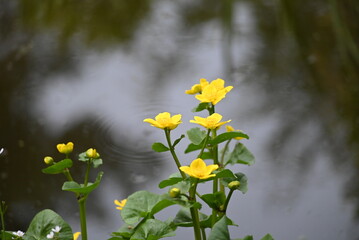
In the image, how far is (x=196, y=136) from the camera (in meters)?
0.83

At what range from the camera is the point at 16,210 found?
4.59ft

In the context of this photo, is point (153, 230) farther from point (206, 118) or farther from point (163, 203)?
point (206, 118)

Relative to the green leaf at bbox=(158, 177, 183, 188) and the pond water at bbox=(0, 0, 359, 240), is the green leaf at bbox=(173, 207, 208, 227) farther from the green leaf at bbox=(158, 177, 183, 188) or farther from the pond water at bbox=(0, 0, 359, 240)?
the pond water at bbox=(0, 0, 359, 240)

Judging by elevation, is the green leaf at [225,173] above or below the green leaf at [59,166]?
below

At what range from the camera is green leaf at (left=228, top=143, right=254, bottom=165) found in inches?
33.9

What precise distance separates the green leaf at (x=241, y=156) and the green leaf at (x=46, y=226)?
0.25m

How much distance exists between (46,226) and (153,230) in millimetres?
149

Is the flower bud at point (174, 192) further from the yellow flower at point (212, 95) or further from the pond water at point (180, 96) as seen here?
the pond water at point (180, 96)

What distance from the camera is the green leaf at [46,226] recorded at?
30.9 inches

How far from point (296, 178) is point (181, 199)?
796 mm

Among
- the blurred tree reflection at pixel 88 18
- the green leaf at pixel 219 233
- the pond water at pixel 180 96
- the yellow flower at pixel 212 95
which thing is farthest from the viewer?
the blurred tree reflection at pixel 88 18

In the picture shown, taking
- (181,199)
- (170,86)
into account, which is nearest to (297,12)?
(170,86)

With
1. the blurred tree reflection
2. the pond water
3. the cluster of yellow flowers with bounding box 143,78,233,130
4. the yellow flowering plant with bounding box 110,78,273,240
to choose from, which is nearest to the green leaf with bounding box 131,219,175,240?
the yellow flowering plant with bounding box 110,78,273,240

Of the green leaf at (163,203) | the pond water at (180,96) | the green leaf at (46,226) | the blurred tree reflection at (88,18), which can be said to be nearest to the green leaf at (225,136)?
the green leaf at (163,203)
